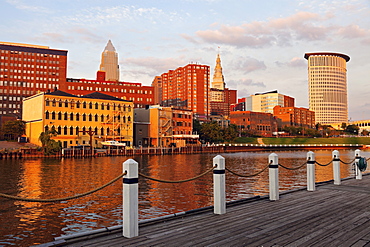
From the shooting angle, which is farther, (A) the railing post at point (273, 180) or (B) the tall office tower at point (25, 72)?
(B) the tall office tower at point (25, 72)

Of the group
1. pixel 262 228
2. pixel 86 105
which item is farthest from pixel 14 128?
pixel 262 228

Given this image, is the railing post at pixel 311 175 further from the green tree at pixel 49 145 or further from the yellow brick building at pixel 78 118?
the yellow brick building at pixel 78 118

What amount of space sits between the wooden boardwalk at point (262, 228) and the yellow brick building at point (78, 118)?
73.9 m

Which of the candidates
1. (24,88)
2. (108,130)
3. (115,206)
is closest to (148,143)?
(108,130)

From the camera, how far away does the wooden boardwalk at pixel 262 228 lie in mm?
6969

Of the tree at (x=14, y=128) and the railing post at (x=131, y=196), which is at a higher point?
the tree at (x=14, y=128)

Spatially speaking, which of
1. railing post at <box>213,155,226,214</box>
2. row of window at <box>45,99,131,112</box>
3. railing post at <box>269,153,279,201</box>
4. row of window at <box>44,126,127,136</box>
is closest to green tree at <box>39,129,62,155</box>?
row of window at <box>44,126,127,136</box>

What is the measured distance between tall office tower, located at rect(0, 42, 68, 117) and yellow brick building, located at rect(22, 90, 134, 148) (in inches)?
2137

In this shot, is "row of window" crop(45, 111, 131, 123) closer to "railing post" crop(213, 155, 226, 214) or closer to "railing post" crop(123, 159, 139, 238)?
"railing post" crop(213, 155, 226, 214)

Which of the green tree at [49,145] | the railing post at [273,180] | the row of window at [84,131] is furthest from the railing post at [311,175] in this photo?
the row of window at [84,131]

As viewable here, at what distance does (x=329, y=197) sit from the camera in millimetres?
12633

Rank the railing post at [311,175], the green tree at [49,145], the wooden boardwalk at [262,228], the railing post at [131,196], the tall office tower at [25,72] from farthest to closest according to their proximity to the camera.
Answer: the tall office tower at [25,72]
the green tree at [49,145]
the railing post at [311,175]
the railing post at [131,196]
the wooden boardwalk at [262,228]

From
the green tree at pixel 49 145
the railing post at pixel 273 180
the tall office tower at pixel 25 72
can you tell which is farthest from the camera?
the tall office tower at pixel 25 72

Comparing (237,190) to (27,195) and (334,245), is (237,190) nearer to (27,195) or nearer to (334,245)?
(27,195)
